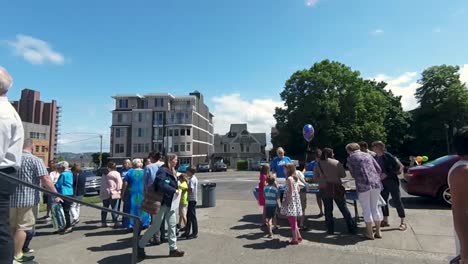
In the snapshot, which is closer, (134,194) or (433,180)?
(134,194)

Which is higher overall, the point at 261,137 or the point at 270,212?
the point at 261,137

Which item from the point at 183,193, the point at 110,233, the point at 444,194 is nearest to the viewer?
the point at 183,193

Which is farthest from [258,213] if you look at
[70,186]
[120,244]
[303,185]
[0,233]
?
[0,233]

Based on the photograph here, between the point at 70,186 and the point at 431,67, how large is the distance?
55654mm

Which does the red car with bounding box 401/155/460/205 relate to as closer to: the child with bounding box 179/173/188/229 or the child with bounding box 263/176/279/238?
the child with bounding box 263/176/279/238

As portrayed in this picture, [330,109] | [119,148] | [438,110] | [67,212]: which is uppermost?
[438,110]

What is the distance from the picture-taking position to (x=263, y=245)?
6.53 metres

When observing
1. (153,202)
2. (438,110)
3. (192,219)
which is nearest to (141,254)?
(153,202)

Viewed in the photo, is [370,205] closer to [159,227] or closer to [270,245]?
[270,245]

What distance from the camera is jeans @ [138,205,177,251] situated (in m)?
5.87

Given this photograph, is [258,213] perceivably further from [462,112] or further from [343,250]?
[462,112]

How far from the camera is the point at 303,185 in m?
7.95

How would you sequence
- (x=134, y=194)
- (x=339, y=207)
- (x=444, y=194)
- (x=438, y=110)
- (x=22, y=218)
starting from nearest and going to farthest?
(x=22, y=218) < (x=339, y=207) < (x=134, y=194) < (x=444, y=194) < (x=438, y=110)

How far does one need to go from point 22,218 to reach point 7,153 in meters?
2.02
